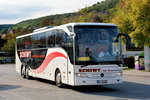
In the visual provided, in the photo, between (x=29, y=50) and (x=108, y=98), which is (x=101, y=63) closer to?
(x=108, y=98)

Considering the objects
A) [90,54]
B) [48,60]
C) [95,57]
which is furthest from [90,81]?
[48,60]

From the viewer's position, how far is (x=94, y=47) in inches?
512

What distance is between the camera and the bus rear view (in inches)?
508

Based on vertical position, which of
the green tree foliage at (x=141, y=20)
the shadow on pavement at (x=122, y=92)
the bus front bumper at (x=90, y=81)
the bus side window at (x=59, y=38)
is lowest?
the shadow on pavement at (x=122, y=92)

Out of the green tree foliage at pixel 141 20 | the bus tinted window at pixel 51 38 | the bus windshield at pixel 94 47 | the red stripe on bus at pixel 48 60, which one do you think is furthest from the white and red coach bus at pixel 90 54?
the green tree foliage at pixel 141 20

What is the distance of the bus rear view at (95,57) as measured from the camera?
1289 centimetres

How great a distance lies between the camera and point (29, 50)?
2028 centimetres

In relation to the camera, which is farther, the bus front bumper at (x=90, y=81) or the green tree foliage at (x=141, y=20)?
the green tree foliage at (x=141, y=20)

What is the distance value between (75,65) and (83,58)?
482 mm

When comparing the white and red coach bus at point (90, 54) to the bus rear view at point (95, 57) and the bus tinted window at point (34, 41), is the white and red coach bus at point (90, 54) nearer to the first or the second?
the bus rear view at point (95, 57)

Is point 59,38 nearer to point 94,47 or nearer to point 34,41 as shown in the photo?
point 94,47

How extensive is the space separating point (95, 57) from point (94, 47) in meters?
0.46

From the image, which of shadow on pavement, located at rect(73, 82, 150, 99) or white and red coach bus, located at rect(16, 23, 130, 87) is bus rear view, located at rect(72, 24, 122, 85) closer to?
white and red coach bus, located at rect(16, 23, 130, 87)

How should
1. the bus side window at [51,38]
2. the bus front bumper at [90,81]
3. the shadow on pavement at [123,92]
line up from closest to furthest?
the shadow on pavement at [123,92]
the bus front bumper at [90,81]
the bus side window at [51,38]
